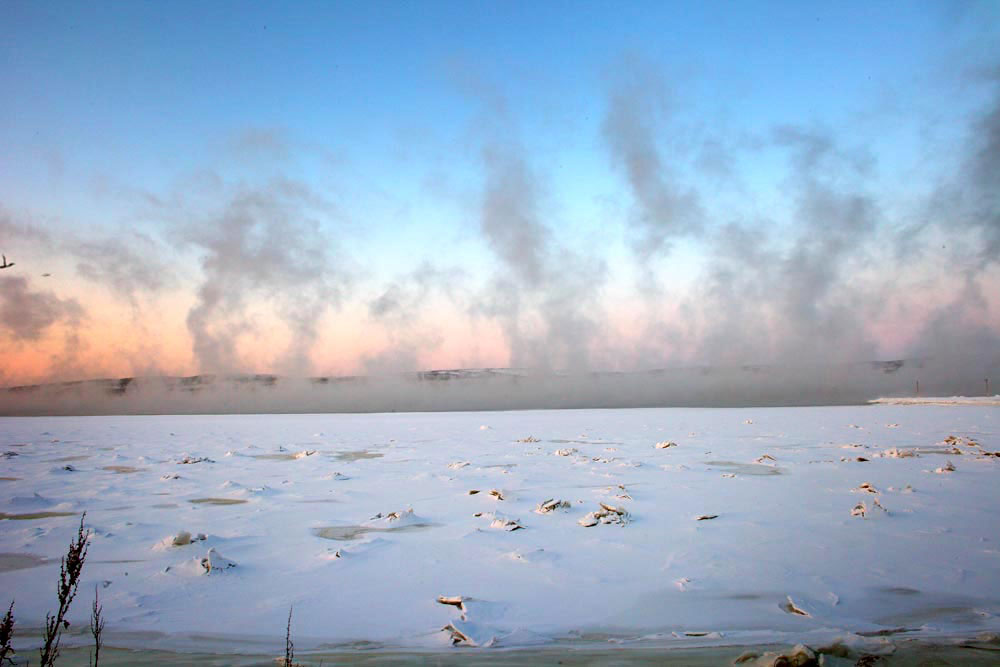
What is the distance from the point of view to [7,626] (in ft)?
8.48

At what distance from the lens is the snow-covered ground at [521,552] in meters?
3.96

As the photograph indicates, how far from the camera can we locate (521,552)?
548 centimetres

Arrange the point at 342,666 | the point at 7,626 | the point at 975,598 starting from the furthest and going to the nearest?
the point at 975,598
the point at 342,666
the point at 7,626

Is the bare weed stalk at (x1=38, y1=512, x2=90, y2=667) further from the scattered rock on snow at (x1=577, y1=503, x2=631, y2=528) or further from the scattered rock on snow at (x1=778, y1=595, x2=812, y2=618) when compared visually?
the scattered rock on snow at (x1=577, y1=503, x2=631, y2=528)

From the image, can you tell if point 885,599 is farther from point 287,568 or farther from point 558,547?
point 287,568

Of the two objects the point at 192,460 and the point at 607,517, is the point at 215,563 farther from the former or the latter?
the point at 192,460

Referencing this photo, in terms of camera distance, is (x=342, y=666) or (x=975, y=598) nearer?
(x=342, y=666)

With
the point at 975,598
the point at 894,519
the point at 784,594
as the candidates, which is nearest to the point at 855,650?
the point at 784,594

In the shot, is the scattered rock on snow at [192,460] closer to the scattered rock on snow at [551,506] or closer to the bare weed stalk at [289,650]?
the scattered rock on snow at [551,506]

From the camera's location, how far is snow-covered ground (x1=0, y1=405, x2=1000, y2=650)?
3.96 m

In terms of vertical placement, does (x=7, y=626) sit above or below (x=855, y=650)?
above

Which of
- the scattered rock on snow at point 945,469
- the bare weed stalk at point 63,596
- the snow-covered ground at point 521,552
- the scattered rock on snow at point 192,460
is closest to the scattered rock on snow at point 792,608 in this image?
the snow-covered ground at point 521,552

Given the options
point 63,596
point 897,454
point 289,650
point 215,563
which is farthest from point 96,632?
point 897,454

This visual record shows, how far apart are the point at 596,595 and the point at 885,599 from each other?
228 centimetres
